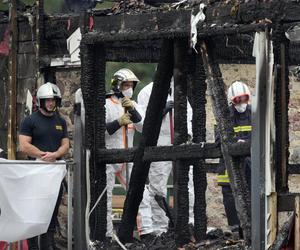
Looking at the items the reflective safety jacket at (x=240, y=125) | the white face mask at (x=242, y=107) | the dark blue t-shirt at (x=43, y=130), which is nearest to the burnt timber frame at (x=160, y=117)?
the dark blue t-shirt at (x=43, y=130)

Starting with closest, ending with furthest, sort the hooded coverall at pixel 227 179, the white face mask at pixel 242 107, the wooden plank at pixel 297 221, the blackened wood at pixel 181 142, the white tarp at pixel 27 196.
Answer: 1. the wooden plank at pixel 297 221
2. the blackened wood at pixel 181 142
3. the white tarp at pixel 27 196
4. the hooded coverall at pixel 227 179
5. the white face mask at pixel 242 107

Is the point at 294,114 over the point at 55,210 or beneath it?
over

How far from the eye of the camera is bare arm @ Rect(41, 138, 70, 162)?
12617 millimetres

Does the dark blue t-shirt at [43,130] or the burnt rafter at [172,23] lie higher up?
the burnt rafter at [172,23]

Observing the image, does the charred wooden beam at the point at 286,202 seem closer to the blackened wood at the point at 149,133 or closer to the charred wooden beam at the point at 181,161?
the charred wooden beam at the point at 181,161

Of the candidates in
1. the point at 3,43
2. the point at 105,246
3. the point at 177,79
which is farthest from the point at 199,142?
the point at 3,43

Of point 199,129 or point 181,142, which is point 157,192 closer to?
point 199,129

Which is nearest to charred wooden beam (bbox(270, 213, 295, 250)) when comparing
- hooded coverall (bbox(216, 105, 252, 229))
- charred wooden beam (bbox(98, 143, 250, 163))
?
charred wooden beam (bbox(98, 143, 250, 163))

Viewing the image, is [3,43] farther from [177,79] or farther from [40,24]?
[177,79]

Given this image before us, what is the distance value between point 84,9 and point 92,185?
2.17 metres

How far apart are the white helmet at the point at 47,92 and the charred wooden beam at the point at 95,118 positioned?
0.98 metres

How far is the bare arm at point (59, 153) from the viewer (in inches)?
497

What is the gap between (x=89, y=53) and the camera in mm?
11891

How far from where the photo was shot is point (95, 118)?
39.4ft
